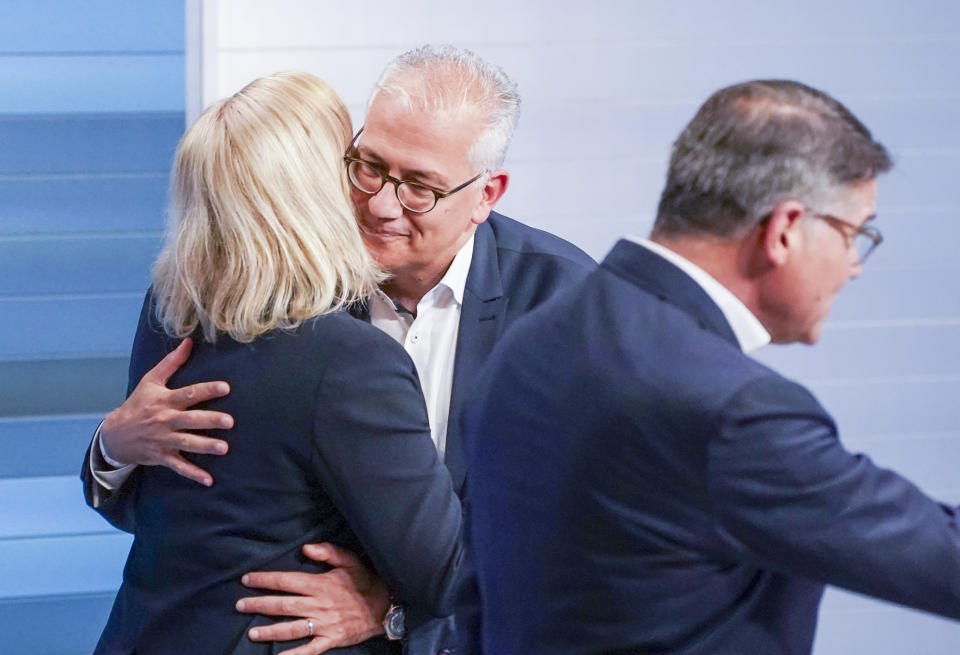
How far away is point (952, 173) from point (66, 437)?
94.5 inches

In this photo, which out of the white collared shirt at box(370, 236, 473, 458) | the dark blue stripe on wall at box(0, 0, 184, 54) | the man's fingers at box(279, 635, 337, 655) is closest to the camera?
the man's fingers at box(279, 635, 337, 655)

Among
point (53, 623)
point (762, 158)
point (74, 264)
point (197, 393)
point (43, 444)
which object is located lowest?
point (53, 623)

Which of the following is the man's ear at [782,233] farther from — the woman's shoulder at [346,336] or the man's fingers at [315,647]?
the man's fingers at [315,647]

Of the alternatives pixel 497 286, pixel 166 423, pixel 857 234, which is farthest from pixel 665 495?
pixel 497 286

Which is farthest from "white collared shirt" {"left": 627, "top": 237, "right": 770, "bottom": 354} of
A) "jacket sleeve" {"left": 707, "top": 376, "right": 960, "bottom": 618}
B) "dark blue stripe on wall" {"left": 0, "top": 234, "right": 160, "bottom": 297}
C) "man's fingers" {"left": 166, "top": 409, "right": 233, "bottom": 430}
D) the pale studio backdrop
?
"dark blue stripe on wall" {"left": 0, "top": 234, "right": 160, "bottom": 297}

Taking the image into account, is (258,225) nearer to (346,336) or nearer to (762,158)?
(346,336)

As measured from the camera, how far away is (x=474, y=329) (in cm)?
196

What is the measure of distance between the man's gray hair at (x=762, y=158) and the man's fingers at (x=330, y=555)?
649mm

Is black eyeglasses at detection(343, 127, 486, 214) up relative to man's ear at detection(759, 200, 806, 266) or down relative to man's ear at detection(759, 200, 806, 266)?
down

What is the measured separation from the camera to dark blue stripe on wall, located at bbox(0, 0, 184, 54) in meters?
2.90

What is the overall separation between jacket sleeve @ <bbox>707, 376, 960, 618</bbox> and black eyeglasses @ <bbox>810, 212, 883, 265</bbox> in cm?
21

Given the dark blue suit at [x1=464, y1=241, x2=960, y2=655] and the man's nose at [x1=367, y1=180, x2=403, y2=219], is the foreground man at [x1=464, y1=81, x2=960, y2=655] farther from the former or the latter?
the man's nose at [x1=367, y1=180, x2=403, y2=219]

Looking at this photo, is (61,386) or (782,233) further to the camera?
(61,386)

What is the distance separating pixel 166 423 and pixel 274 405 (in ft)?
0.58
